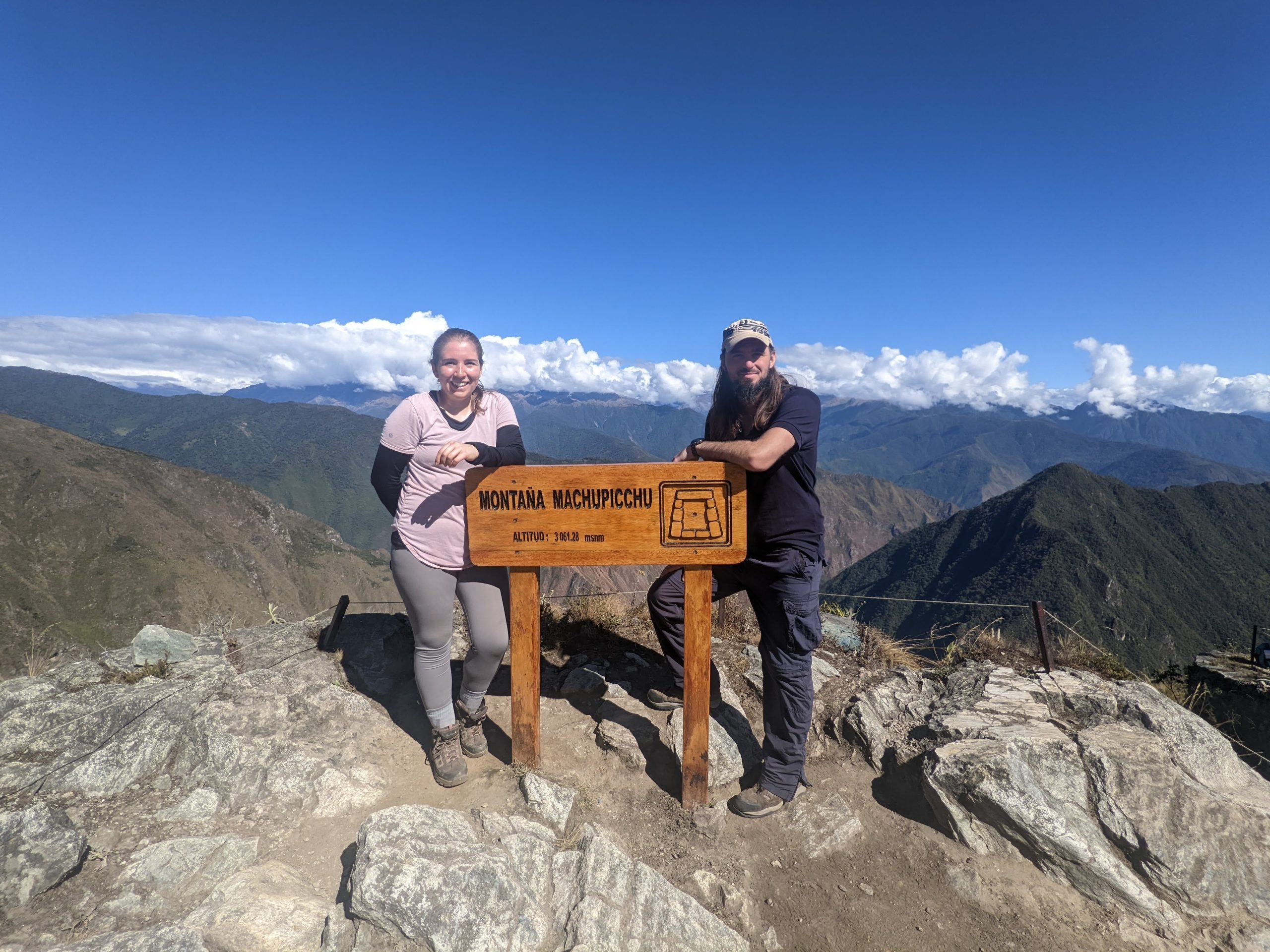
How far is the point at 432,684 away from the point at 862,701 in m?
3.86

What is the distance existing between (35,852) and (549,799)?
292 centimetres

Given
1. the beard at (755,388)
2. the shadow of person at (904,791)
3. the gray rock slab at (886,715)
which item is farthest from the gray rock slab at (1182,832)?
the beard at (755,388)

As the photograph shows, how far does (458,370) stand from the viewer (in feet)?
13.6

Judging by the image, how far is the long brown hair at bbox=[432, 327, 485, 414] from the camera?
417 cm

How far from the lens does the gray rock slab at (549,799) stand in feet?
13.6

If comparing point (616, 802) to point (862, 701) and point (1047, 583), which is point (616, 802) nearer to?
point (862, 701)

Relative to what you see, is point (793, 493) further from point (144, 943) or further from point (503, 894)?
point (144, 943)

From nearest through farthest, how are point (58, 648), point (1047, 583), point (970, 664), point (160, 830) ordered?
1. point (160, 830)
2. point (970, 664)
3. point (58, 648)
4. point (1047, 583)

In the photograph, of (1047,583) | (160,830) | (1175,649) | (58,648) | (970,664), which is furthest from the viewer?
(1047,583)

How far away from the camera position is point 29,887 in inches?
123

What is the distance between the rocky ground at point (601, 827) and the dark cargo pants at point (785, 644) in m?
0.41

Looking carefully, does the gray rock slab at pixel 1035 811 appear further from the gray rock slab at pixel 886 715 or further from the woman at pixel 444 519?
the woman at pixel 444 519

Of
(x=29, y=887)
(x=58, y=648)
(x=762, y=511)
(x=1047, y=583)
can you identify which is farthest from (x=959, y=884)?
(x=1047, y=583)

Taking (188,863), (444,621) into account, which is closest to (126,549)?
(188,863)
